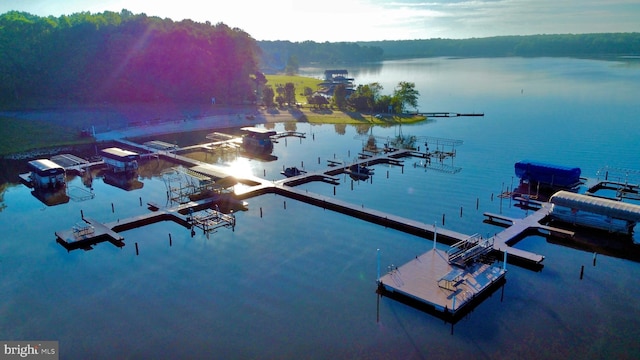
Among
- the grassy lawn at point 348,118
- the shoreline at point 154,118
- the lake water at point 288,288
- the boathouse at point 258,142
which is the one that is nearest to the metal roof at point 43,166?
the lake water at point 288,288

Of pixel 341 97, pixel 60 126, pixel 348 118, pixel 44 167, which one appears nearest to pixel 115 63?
pixel 60 126

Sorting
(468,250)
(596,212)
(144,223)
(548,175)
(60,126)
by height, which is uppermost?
(60,126)

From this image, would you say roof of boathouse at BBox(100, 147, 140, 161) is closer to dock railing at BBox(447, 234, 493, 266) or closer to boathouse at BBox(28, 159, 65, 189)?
boathouse at BBox(28, 159, 65, 189)

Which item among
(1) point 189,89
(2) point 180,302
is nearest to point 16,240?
(2) point 180,302

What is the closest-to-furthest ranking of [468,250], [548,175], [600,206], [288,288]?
[288,288] → [468,250] → [600,206] → [548,175]

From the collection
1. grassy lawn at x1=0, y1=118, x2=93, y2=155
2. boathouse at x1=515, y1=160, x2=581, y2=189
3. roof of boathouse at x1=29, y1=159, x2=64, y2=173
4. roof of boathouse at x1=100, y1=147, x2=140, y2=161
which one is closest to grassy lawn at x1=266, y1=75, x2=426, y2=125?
grassy lawn at x1=0, y1=118, x2=93, y2=155

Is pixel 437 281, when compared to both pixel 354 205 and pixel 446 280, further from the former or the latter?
pixel 354 205
